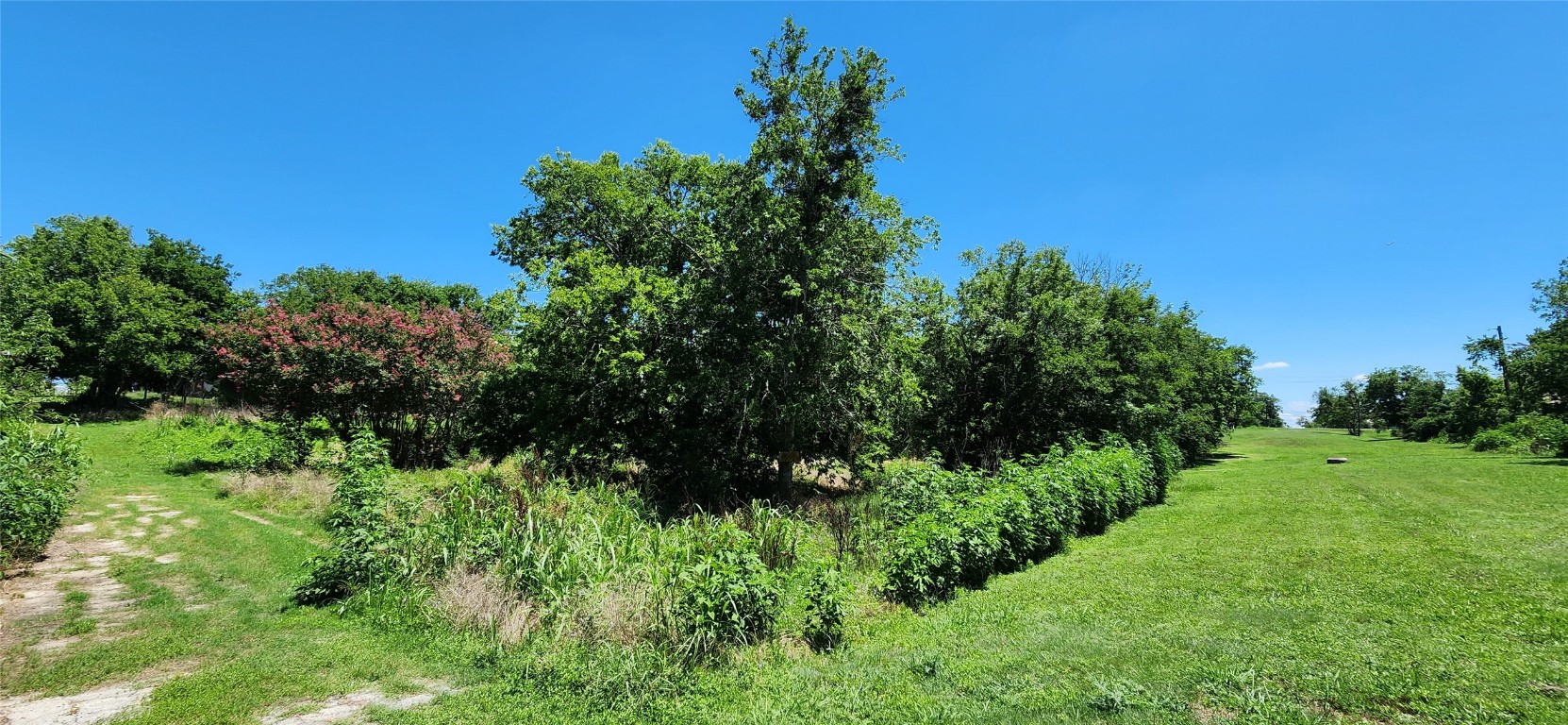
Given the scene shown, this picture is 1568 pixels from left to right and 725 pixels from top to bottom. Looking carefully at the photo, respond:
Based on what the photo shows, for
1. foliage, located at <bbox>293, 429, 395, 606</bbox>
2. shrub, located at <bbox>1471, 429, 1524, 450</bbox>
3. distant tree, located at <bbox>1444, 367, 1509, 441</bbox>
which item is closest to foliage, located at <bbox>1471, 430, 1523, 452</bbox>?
shrub, located at <bbox>1471, 429, 1524, 450</bbox>

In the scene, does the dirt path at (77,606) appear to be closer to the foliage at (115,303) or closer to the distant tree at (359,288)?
the foliage at (115,303)

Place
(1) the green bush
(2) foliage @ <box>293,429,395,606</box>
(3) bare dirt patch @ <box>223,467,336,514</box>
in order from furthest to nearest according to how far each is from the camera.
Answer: (3) bare dirt patch @ <box>223,467,336,514</box>
(1) the green bush
(2) foliage @ <box>293,429,395,606</box>

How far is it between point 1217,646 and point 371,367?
17.2m

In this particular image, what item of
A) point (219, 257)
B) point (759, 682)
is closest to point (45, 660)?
point (759, 682)

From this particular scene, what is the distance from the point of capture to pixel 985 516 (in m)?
8.09

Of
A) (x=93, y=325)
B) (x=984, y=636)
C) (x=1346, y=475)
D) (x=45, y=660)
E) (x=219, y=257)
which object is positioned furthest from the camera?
(x=219, y=257)

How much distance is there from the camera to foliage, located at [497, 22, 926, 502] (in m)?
12.3

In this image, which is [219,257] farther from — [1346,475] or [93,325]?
[1346,475]

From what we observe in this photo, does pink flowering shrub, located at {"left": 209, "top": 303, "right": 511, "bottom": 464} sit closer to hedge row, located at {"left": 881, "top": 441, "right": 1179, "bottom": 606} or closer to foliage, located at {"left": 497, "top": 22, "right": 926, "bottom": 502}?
foliage, located at {"left": 497, "top": 22, "right": 926, "bottom": 502}

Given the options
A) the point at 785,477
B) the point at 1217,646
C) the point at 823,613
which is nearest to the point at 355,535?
the point at 823,613

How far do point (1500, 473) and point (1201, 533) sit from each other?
50.3 feet

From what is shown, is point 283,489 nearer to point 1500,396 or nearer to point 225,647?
point 225,647

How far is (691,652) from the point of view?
516 cm

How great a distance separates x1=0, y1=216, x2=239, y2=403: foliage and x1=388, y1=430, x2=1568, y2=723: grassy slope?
31.0 m
